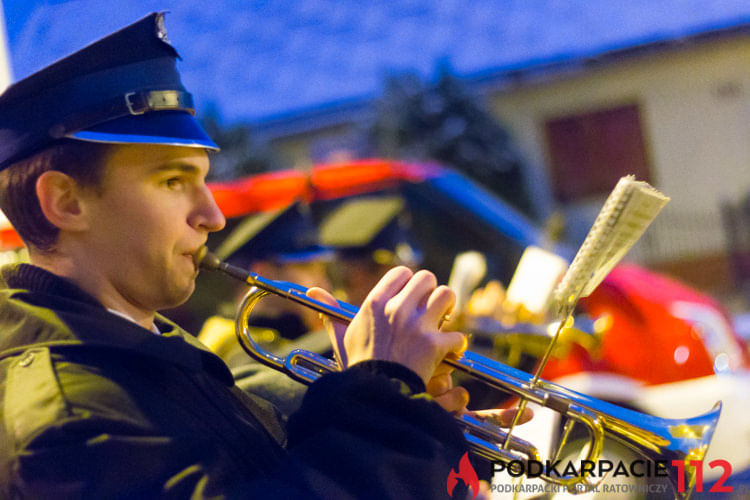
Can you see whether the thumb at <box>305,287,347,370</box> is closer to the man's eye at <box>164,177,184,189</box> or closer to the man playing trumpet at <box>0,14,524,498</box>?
the man playing trumpet at <box>0,14,524,498</box>

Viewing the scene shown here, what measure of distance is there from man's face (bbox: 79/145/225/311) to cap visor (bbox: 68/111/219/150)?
2 centimetres

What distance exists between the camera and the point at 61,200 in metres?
1.14

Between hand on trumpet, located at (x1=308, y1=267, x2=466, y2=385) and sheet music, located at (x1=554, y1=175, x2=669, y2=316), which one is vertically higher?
sheet music, located at (x1=554, y1=175, x2=669, y2=316)

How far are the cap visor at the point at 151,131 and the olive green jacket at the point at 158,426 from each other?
23cm

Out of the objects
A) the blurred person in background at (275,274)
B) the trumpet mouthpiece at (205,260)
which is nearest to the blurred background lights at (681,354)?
the blurred person in background at (275,274)

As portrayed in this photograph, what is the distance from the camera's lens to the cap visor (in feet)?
3.65

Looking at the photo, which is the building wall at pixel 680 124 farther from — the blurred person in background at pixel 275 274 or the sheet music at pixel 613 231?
the sheet music at pixel 613 231

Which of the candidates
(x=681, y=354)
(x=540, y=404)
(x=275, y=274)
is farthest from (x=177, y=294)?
(x=681, y=354)

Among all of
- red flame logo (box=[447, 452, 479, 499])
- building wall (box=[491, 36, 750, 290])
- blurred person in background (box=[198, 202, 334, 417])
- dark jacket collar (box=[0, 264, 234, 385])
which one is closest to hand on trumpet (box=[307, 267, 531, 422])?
red flame logo (box=[447, 452, 479, 499])

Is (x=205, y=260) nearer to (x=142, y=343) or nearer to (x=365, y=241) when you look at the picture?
(x=142, y=343)

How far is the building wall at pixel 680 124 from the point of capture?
424 inches

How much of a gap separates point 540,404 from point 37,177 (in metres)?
0.92

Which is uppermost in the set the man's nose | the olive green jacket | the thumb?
the man's nose

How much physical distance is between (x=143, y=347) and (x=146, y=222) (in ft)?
0.62
